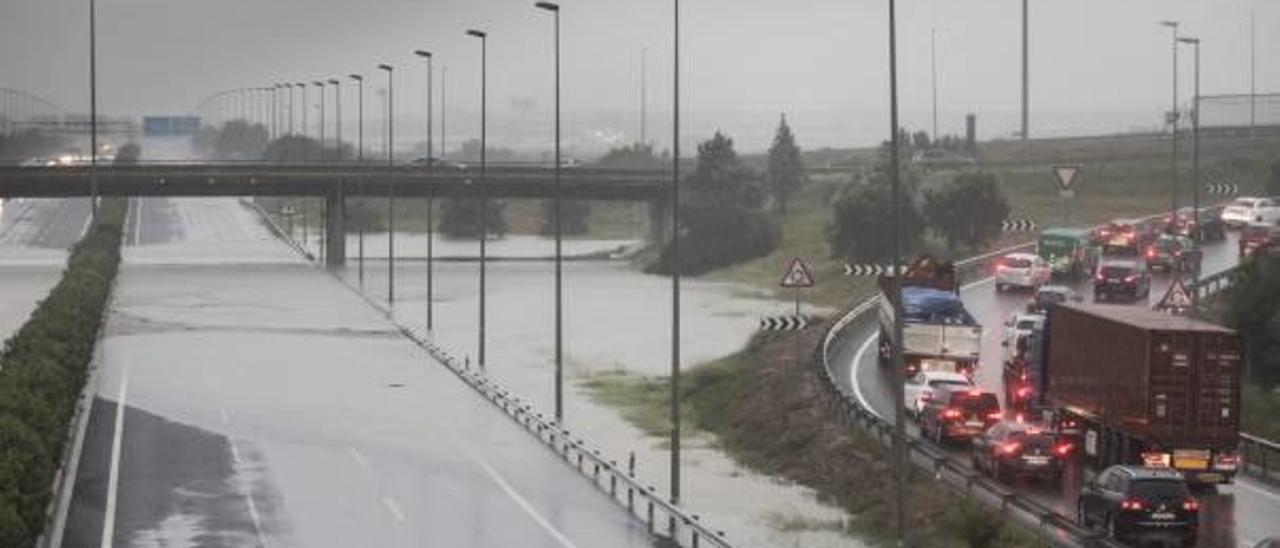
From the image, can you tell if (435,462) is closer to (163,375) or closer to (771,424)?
(771,424)

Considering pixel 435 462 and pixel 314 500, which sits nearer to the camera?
pixel 314 500

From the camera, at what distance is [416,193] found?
154125 mm

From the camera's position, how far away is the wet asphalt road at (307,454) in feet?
131

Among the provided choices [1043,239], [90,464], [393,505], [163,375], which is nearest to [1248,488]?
[393,505]

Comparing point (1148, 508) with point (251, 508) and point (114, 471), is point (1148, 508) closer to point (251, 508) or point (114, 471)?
point (251, 508)

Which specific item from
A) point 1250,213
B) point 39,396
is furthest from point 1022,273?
point 39,396

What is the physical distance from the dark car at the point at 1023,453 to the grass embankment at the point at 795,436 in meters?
1.52

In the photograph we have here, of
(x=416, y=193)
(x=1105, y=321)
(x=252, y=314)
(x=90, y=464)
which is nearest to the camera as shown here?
(x=1105, y=321)

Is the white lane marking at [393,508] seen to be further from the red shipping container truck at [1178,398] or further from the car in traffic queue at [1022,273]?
the car in traffic queue at [1022,273]

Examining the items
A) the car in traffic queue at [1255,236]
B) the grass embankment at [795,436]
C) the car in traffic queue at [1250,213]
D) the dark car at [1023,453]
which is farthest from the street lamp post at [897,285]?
the car in traffic queue at [1250,213]

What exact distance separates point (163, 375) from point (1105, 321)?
40.2 meters

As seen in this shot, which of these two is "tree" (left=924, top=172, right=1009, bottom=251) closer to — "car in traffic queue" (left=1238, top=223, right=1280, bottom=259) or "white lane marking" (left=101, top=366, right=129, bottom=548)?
"car in traffic queue" (left=1238, top=223, right=1280, bottom=259)

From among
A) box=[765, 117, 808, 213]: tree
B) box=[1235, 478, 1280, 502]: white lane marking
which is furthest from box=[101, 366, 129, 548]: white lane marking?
box=[765, 117, 808, 213]: tree

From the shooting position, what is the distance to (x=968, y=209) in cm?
11619
